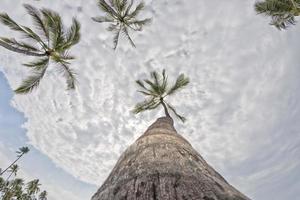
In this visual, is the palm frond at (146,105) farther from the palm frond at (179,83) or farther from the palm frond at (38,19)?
the palm frond at (38,19)

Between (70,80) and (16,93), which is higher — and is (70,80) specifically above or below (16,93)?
above

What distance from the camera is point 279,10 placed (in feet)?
45.2

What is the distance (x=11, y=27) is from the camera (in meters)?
11.8

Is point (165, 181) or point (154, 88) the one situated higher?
point (154, 88)

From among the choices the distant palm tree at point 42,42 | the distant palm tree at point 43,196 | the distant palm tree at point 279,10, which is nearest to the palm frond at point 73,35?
the distant palm tree at point 42,42

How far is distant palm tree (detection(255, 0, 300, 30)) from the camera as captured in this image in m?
13.3

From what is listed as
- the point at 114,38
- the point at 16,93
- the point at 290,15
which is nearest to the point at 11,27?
the point at 16,93

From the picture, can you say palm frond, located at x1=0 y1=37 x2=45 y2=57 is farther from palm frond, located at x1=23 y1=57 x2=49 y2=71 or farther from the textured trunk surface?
the textured trunk surface

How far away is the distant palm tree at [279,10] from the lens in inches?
524

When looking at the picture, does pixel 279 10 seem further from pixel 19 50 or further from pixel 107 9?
pixel 19 50

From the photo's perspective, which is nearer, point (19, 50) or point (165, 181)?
point (165, 181)

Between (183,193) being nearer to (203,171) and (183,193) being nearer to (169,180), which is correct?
(169,180)

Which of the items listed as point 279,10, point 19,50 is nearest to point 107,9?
point 19,50

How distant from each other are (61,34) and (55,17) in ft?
3.03
